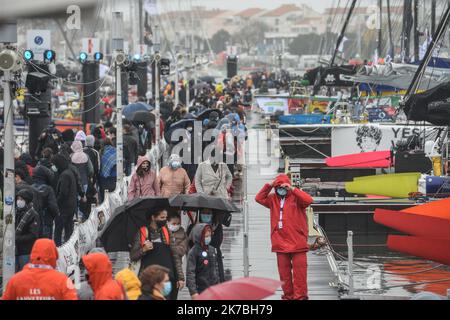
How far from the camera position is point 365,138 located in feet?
113

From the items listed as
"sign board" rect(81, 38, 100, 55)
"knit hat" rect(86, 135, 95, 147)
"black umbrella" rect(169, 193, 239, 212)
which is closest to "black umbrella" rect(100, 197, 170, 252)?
"black umbrella" rect(169, 193, 239, 212)

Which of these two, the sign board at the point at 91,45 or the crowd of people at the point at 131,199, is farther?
the sign board at the point at 91,45

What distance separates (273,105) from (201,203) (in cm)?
3654

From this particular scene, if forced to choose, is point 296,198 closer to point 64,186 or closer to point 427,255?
→ point 427,255

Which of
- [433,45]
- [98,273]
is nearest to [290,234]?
[98,273]

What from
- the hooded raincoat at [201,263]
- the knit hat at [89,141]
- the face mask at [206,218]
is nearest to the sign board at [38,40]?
the knit hat at [89,141]

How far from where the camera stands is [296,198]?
15.6 m

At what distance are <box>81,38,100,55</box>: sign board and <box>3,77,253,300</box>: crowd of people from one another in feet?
12.6

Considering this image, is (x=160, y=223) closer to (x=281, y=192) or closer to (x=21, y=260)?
(x=281, y=192)

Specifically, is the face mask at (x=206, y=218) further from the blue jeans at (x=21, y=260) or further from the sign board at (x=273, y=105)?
the sign board at (x=273, y=105)

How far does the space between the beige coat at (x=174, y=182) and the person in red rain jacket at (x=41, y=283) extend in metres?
9.64

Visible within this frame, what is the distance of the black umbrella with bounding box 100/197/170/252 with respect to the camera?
16391 mm

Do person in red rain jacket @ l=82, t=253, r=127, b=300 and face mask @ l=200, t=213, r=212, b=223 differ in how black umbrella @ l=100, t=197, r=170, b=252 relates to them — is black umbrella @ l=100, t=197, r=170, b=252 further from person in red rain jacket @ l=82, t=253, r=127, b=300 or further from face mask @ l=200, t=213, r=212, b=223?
person in red rain jacket @ l=82, t=253, r=127, b=300

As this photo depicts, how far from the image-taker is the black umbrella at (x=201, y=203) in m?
16.1
